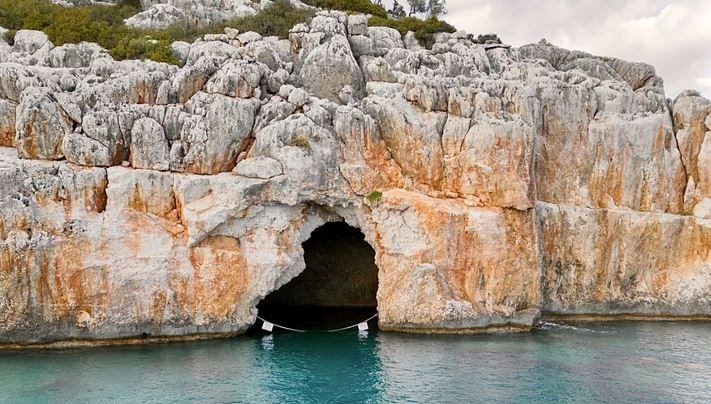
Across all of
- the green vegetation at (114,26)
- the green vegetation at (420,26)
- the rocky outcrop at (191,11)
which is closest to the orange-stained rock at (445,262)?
the green vegetation at (420,26)

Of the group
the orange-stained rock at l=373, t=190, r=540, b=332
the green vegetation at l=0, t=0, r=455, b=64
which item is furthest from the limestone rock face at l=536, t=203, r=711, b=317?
the green vegetation at l=0, t=0, r=455, b=64

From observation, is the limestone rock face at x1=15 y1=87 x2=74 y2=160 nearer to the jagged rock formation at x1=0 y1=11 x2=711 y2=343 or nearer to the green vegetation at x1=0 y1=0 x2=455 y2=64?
the jagged rock formation at x1=0 y1=11 x2=711 y2=343

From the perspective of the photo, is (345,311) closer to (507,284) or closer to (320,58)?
(507,284)

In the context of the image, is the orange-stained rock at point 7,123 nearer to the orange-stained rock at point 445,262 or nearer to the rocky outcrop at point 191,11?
the rocky outcrop at point 191,11

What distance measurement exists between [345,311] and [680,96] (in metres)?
26.4

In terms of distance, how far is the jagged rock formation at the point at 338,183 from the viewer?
31.3 meters

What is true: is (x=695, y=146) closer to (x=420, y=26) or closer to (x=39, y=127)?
(x=420, y=26)

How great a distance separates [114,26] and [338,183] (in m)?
21.8

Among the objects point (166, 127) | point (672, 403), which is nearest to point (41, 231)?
point (166, 127)

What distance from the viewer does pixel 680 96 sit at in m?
42.5

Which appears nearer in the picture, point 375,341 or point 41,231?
point 41,231

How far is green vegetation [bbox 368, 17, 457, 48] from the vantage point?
151ft

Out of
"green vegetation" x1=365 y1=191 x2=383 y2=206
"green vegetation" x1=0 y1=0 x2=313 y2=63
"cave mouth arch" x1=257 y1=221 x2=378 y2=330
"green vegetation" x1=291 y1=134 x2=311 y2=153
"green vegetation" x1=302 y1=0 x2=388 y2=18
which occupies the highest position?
"green vegetation" x1=302 y1=0 x2=388 y2=18

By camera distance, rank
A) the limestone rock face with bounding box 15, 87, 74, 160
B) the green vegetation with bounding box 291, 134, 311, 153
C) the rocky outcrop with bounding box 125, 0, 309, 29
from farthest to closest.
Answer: the rocky outcrop with bounding box 125, 0, 309, 29, the green vegetation with bounding box 291, 134, 311, 153, the limestone rock face with bounding box 15, 87, 74, 160
